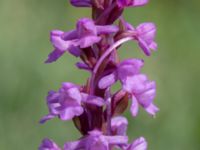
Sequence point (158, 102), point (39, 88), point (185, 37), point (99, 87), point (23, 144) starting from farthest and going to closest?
point (185, 37)
point (158, 102)
point (39, 88)
point (23, 144)
point (99, 87)

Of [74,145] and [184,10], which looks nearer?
[74,145]

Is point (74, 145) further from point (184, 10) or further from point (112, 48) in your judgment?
point (184, 10)

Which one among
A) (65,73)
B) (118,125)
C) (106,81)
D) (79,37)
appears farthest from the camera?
(65,73)

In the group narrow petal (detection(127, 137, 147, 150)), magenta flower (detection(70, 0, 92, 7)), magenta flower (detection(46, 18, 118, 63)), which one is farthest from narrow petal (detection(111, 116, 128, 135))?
magenta flower (detection(70, 0, 92, 7))

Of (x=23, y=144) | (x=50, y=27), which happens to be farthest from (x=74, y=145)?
(x=50, y=27)

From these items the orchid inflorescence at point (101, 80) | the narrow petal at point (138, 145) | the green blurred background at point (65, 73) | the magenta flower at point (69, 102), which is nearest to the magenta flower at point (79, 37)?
the orchid inflorescence at point (101, 80)

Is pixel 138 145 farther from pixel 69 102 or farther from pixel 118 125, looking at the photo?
pixel 69 102

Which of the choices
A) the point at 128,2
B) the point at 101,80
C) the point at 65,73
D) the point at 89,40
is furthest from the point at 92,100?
the point at 65,73
